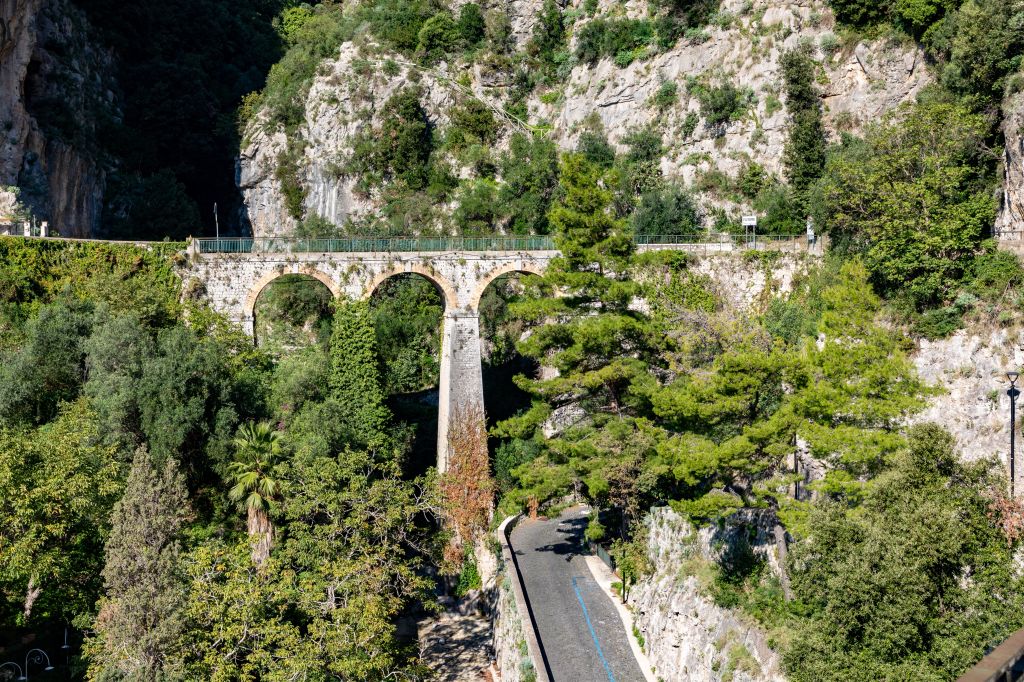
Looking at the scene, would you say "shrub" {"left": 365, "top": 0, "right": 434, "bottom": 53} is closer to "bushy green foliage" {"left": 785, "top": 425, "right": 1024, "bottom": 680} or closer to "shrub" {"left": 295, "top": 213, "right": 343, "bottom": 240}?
"shrub" {"left": 295, "top": 213, "right": 343, "bottom": 240}

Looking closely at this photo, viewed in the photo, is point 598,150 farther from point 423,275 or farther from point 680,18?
point 423,275

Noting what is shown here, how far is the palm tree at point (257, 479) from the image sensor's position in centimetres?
2511

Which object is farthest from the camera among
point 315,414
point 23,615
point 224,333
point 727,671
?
point 224,333

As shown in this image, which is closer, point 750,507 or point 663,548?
point 750,507

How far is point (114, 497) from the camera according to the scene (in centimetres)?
2436

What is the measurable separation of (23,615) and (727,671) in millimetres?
17373

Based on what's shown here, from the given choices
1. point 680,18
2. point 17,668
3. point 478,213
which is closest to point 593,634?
point 17,668

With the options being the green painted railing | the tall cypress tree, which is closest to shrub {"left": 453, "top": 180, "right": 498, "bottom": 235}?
the green painted railing

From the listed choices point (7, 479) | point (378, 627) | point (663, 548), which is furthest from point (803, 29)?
point (7, 479)

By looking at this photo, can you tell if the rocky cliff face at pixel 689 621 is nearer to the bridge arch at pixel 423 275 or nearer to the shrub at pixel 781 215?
the bridge arch at pixel 423 275

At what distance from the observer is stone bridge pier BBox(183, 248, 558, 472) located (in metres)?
35.2

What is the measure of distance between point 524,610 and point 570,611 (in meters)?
1.85

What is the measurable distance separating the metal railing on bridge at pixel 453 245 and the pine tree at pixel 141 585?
1372 centimetres

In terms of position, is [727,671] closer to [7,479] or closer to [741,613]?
[741,613]
